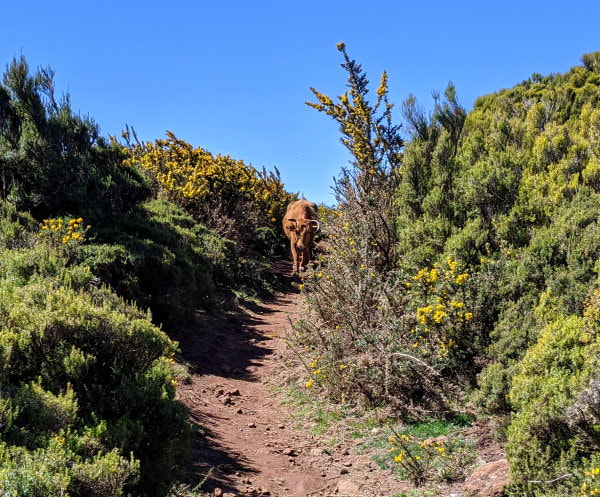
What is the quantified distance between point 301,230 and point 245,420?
832 cm

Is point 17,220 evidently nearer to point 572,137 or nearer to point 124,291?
point 124,291

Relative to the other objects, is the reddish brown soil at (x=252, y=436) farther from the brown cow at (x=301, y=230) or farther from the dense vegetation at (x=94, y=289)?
the brown cow at (x=301, y=230)

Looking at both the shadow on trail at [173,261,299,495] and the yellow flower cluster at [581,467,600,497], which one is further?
the shadow on trail at [173,261,299,495]

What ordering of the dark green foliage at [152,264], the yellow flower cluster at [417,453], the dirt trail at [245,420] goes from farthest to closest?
the dark green foliage at [152,264] → the dirt trail at [245,420] → the yellow flower cluster at [417,453]

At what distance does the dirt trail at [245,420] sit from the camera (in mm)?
4797

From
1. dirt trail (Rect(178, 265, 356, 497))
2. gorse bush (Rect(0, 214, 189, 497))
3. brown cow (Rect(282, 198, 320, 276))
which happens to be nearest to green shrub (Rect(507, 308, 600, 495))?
dirt trail (Rect(178, 265, 356, 497))

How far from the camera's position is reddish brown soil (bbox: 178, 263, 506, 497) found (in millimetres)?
4652

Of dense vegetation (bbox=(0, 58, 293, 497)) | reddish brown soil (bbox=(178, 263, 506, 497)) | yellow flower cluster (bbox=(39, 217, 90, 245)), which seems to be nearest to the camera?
dense vegetation (bbox=(0, 58, 293, 497))

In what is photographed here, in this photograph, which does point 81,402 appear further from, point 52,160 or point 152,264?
point 52,160

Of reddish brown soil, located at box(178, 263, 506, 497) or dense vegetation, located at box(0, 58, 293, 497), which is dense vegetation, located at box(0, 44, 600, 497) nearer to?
dense vegetation, located at box(0, 58, 293, 497)

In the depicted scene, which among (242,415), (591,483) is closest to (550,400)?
(591,483)

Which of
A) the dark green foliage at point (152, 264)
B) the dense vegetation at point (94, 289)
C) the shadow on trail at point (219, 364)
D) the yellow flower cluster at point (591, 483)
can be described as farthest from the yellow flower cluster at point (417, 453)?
the dark green foliage at point (152, 264)

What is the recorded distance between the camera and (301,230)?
46.8 feet

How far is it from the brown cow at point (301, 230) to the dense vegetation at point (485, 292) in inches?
197
